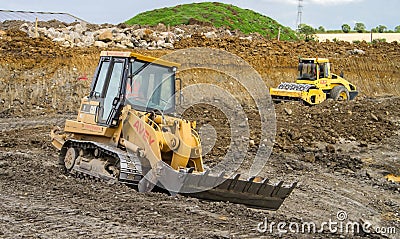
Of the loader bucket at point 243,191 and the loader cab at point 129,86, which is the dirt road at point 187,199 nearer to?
the loader bucket at point 243,191

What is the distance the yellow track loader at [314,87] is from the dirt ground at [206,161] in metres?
0.97

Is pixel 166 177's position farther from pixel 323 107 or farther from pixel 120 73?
pixel 323 107

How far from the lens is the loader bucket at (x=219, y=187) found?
7824mm

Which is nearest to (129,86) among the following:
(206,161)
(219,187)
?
(219,187)

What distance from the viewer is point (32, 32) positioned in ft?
83.7

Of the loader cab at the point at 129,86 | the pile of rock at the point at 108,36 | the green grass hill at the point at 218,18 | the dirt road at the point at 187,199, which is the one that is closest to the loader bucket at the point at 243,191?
the dirt road at the point at 187,199

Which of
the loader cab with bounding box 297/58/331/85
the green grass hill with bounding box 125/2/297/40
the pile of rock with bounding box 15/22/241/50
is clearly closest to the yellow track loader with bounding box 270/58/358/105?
the loader cab with bounding box 297/58/331/85

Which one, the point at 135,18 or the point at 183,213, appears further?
the point at 135,18

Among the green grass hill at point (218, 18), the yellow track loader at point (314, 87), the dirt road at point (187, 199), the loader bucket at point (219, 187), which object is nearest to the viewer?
the dirt road at point (187, 199)

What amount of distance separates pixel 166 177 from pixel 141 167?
1.43ft

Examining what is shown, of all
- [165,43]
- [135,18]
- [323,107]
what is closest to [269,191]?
[323,107]

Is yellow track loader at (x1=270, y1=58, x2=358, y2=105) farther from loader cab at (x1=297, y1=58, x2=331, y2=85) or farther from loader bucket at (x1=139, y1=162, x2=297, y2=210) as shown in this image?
loader bucket at (x1=139, y1=162, x2=297, y2=210)

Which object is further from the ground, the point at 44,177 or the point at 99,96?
the point at 99,96

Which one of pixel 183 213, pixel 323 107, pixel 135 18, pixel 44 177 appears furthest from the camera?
pixel 135 18
